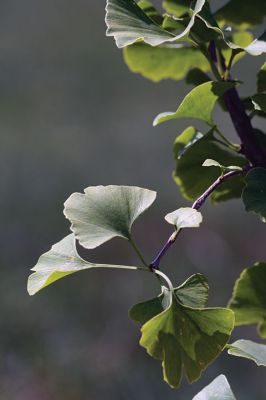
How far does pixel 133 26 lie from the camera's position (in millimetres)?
364

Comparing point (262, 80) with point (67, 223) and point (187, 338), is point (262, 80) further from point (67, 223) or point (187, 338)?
point (67, 223)

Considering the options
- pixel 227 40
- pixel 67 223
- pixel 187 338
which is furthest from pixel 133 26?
pixel 67 223

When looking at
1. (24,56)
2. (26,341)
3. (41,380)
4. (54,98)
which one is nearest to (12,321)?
(26,341)

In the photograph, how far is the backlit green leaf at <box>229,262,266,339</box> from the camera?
400 mm

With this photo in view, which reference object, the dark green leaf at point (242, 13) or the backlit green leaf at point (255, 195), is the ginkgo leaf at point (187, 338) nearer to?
the backlit green leaf at point (255, 195)

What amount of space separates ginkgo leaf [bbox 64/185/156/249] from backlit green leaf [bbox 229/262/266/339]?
0.07m

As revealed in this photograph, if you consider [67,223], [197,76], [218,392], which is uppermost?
[197,76]

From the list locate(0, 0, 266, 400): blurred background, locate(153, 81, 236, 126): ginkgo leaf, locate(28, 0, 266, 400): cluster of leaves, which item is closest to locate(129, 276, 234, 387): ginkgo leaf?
locate(28, 0, 266, 400): cluster of leaves

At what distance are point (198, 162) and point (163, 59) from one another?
91 millimetres

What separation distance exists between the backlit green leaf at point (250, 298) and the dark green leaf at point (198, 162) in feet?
0.18

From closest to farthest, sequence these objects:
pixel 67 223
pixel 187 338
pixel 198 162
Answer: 1. pixel 187 338
2. pixel 198 162
3. pixel 67 223

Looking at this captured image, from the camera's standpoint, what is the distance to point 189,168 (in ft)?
1.41

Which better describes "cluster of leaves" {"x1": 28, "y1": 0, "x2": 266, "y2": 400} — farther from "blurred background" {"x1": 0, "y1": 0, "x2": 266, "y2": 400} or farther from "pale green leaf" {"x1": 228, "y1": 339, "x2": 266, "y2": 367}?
"blurred background" {"x1": 0, "y1": 0, "x2": 266, "y2": 400}

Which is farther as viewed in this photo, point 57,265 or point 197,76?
point 197,76
